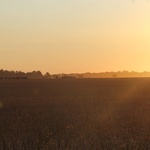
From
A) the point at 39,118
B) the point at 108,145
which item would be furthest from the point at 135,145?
the point at 39,118

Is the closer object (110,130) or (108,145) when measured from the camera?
(108,145)

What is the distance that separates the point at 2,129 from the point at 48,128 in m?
1.52

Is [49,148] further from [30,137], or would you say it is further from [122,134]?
[122,134]

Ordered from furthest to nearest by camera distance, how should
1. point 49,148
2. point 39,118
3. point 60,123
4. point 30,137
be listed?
point 39,118 → point 60,123 → point 30,137 → point 49,148

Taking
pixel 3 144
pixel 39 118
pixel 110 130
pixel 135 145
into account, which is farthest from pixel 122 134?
pixel 39 118

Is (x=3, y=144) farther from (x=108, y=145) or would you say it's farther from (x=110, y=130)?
(x=110, y=130)

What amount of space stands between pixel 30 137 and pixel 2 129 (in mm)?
2080

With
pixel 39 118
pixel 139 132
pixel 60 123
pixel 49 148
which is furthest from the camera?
pixel 39 118

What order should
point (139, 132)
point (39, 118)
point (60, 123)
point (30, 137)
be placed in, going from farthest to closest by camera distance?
point (39, 118) < point (60, 123) < point (139, 132) < point (30, 137)

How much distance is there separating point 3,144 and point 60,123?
167 inches

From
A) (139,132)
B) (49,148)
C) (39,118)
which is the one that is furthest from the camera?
(39,118)

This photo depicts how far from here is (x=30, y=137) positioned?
12.4 metres

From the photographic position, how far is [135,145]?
11.3m

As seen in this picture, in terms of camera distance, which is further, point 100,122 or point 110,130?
point 100,122
